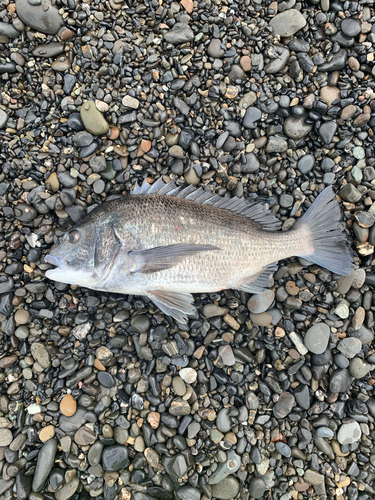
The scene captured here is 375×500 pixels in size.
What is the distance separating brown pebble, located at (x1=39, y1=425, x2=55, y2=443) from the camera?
2.83m

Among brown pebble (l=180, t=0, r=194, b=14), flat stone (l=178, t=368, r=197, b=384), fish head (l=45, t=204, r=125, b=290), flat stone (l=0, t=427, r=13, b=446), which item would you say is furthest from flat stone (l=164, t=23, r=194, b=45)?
flat stone (l=0, t=427, r=13, b=446)

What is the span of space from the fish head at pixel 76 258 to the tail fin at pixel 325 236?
1.98m

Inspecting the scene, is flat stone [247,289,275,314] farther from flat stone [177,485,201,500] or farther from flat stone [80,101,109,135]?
flat stone [80,101,109,135]

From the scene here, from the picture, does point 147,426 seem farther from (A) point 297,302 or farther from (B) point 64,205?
(B) point 64,205

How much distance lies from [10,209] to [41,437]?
86.5 inches

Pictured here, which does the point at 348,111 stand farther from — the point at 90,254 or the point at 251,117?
the point at 90,254

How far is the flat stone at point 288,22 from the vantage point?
3036 mm

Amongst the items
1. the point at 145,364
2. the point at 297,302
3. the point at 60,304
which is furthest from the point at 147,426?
the point at 297,302

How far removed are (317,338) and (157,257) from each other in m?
1.80

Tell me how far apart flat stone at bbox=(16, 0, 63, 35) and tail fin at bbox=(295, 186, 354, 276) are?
3088 mm

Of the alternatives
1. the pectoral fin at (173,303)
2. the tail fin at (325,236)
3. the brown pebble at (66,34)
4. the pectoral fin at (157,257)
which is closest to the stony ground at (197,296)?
the brown pebble at (66,34)

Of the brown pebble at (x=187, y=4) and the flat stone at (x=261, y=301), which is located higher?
the brown pebble at (x=187, y=4)

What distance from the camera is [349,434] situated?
295 centimetres

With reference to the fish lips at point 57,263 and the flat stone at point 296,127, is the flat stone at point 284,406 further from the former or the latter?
the flat stone at point 296,127
